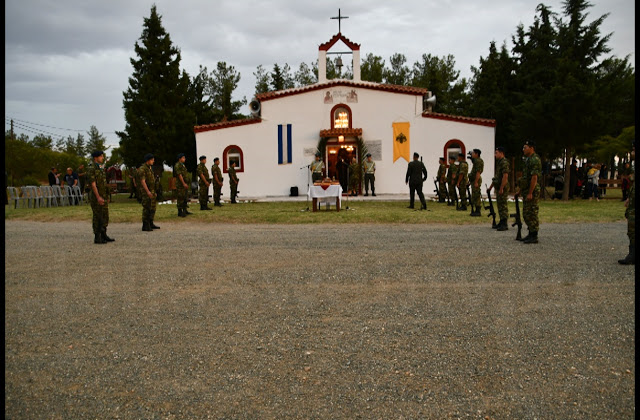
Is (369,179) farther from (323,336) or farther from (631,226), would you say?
(323,336)

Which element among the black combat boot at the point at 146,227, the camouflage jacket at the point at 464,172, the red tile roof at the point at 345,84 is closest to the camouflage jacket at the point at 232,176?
the red tile roof at the point at 345,84

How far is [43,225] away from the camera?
15117 millimetres

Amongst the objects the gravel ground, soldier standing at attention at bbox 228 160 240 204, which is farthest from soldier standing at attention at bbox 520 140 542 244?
soldier standing at attention at bbox 228 160 240 204

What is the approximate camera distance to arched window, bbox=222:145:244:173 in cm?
2723

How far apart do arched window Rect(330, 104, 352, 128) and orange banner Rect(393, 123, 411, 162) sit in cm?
251

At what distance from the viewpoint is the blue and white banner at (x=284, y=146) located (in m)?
27.0

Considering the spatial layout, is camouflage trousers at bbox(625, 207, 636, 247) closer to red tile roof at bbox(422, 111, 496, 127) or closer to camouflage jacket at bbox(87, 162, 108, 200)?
camouflage jacket at bbox(87, 162, 108, 200)

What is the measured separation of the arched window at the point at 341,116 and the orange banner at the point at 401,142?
2.51m

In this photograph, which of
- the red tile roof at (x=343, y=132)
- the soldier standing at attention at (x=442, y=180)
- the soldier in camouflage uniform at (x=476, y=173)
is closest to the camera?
the soldier in camouflage uniform at (x=476, y=173)

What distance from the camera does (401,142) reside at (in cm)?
2658

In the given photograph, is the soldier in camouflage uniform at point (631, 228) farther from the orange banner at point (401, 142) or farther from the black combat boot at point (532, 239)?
the orange banner at point (401, 142)

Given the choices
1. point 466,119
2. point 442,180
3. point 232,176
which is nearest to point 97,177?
point 232,176

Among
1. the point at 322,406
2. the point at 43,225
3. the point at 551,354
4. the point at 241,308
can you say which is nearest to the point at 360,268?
the point at 241,308

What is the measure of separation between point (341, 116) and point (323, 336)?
76.9ft
